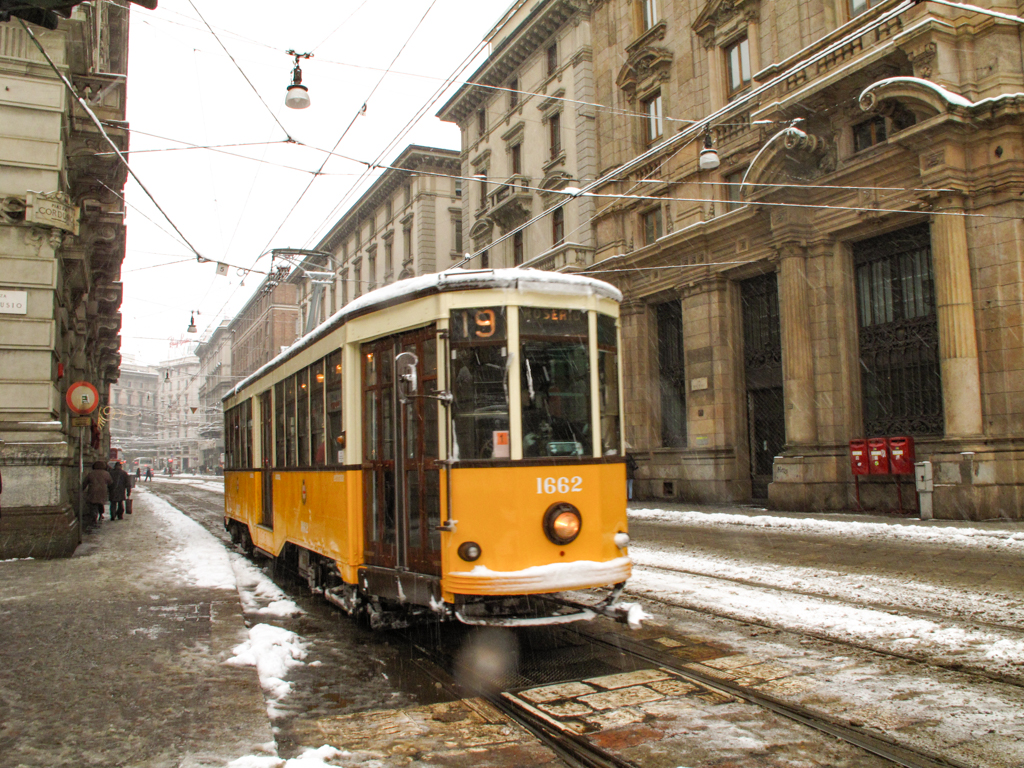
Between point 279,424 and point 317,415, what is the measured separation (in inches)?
83.5

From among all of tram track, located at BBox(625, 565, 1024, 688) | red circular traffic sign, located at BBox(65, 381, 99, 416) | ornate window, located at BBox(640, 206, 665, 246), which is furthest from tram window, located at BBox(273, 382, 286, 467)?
ornate window, located at BBox(640, 206, 665, 246)

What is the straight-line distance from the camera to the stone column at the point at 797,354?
1925 centimetres

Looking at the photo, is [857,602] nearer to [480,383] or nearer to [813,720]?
[813,720]

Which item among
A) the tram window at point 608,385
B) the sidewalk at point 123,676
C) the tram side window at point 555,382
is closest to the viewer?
the sidewalk at point 123,676

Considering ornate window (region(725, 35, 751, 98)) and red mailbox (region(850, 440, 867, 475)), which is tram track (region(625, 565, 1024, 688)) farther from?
ornate window (region(725, 35, 751, 98))

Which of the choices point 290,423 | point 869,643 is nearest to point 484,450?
point 869,643

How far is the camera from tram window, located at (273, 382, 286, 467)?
961cm

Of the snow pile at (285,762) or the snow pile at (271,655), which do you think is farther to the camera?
the snow pile at (271,655)

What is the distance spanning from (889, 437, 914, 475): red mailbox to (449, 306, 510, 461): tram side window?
13542 millimetres

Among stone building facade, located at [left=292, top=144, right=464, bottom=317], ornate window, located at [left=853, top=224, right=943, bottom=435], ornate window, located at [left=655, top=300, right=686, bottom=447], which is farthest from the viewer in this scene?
stone building facade, located at [left=292, top=144, right=464, bottom=317]

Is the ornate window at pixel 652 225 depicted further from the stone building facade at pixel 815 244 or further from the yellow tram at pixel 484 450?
the yellow tram at pixel 484 450

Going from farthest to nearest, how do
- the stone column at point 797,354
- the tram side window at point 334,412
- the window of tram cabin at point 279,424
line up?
the stone column at point 797,354, the window of tram cabin at point 279,424, the tram side window at point 334,412

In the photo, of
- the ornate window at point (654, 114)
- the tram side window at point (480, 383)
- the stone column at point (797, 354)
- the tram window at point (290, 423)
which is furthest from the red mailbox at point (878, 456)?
the tram side window at point (480, 383)

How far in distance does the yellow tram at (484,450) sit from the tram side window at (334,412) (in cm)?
22
